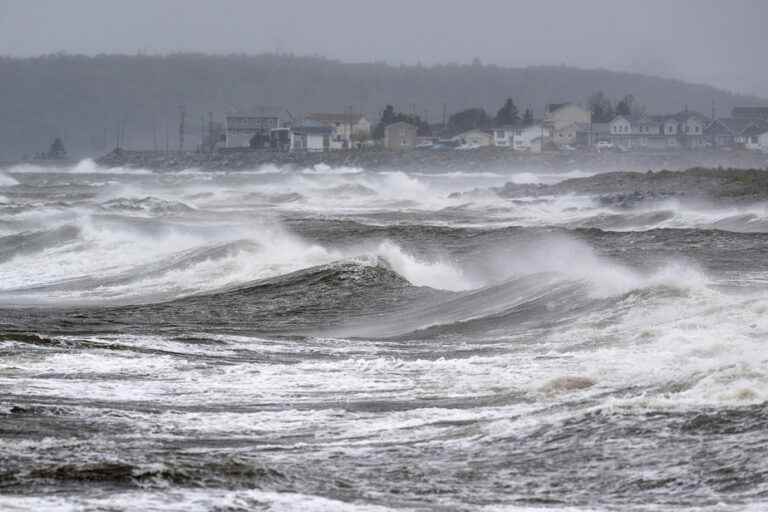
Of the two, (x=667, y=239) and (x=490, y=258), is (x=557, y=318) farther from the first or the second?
(x=667, y=239)

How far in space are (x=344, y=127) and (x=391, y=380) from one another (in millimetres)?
149482

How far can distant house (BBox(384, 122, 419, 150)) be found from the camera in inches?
5817

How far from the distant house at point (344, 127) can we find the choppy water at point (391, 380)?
127 metres

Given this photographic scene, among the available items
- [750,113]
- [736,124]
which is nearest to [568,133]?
[736,124]

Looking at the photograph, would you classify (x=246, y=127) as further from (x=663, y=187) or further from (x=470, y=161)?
(x=663, y=187)

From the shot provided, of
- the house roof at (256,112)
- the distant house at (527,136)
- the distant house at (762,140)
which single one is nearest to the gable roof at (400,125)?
the distant house at (527,136)

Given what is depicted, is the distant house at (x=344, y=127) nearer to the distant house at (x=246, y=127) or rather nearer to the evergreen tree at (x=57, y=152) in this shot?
the distant house at (x=246, y=127)

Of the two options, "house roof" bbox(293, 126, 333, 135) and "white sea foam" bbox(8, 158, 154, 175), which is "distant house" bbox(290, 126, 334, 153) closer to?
"house roof" bbox(293, 126, 333, 135)

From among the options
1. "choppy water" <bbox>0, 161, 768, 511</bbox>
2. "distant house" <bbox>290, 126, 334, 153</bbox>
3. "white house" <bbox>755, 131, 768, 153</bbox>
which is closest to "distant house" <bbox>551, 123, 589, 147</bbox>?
"white house" <bbox>755, 131, 768, 153</bbox>

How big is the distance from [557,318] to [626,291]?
62.7 inches

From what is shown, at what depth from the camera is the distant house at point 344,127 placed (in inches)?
6176

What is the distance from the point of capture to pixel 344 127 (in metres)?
161

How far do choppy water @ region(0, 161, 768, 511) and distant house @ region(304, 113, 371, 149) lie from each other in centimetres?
12697

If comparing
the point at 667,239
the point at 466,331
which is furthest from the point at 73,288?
the point at 667,239
